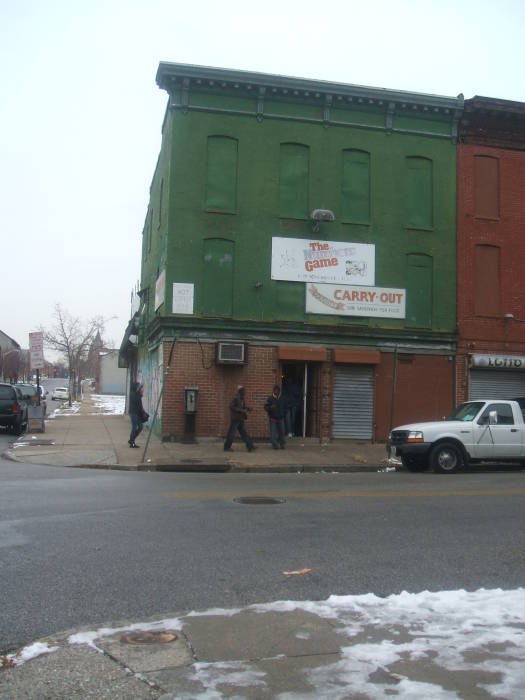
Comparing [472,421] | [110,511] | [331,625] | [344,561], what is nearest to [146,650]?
[331,625]

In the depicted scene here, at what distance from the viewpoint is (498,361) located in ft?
70.9

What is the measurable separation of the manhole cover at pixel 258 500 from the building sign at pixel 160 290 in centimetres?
1041

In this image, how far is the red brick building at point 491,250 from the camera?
21.7 metres

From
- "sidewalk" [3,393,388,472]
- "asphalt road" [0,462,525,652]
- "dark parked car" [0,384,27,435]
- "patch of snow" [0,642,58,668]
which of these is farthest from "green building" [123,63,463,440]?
"patch of snow" [0,642,58,668]

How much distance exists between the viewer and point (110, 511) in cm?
923

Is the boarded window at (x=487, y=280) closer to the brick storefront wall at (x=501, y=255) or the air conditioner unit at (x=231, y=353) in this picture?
the brick storefront wall at (x=501, y=255)

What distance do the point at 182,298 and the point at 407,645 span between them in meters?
16.0

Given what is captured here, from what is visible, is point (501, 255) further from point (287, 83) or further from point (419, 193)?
point (287, 83)

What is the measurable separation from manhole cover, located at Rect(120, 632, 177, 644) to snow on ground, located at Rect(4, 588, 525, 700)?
11 centimetres

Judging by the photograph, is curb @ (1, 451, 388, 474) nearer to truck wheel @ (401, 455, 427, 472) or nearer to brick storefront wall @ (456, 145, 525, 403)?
truck wheel @ (401, 455, 427, 472)

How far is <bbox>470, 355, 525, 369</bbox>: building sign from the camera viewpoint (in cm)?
2155

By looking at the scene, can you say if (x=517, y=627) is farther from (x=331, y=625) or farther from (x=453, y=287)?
(x=453, y=287)

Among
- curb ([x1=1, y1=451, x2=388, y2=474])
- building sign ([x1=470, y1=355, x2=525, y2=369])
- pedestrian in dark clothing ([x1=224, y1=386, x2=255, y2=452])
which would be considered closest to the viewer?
curb ([x1=1, y1=451, x2=388, y2=474])

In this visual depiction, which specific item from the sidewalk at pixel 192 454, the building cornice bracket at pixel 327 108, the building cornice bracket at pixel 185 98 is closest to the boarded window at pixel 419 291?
the sidewalk at pixel 192 454
